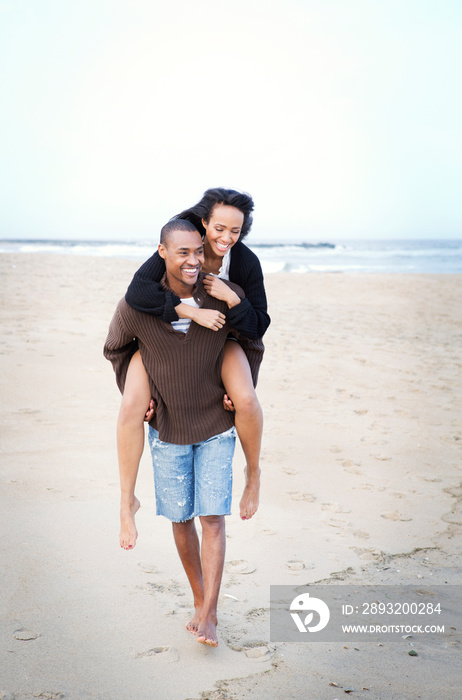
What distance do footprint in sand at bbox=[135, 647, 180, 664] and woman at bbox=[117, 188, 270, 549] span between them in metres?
0.46

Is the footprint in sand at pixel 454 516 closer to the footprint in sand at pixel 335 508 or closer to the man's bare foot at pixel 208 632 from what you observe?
the footprint in sand at pixel 335 508

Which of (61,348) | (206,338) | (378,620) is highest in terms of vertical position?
(206,338)

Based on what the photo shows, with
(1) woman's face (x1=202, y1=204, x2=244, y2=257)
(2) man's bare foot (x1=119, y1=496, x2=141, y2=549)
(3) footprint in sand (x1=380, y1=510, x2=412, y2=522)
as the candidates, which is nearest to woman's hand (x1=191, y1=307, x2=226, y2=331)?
(1) woman's face (x1=202, y1=204, x2=244, y2=257)

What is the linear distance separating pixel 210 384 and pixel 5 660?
141 cm

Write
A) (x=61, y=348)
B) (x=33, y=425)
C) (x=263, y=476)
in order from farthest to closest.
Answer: (x=61, y=348)
(x=33, y=425)
(x=263, y=476)

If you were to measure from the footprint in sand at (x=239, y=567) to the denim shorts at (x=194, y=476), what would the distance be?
2.81 ft

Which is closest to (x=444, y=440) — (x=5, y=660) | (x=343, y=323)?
(x=5, y=660)

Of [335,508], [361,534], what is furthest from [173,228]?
[335,508]

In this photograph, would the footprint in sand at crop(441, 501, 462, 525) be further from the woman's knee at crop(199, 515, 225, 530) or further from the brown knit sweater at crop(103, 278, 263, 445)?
the brown knit sweater at crop(103, 278, 263, 445)

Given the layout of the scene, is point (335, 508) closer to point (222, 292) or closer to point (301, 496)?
point (301, 496)

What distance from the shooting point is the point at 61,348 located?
820 centimetres

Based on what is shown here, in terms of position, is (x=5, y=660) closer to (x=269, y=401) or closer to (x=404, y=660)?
(x=404, y=660)

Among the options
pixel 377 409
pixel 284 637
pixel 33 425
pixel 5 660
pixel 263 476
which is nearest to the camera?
pixel 5 660

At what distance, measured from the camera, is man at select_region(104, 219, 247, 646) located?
8.53 feet
